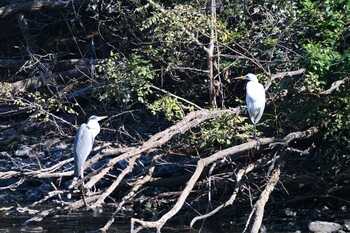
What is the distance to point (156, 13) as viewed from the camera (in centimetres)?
1116

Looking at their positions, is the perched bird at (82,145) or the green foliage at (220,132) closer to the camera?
the perched bird at (82,145)

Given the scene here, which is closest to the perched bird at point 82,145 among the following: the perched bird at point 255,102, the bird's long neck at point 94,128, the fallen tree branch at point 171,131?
the bird's long neck at point 94,128

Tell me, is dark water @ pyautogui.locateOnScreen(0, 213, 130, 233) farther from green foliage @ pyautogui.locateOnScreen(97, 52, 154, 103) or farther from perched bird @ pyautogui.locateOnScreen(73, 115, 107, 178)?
green foliage @ pyautogui.locateOnScreen(97, 52, 154, 103)

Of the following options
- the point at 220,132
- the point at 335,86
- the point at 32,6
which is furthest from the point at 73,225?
the point at 32,6

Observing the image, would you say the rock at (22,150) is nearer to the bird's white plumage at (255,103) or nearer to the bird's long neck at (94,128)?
the bird's long neck at (94,128)

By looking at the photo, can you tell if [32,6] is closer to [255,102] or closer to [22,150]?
[22,150]

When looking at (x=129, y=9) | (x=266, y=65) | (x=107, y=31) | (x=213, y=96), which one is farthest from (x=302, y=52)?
(x=107, y=31)

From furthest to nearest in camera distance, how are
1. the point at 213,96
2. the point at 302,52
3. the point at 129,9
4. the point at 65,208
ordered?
the point at 129,9 → the point at 213,96 → the point at 302,52 → the point at 65,208

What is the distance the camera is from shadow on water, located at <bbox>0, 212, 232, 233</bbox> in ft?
34.3

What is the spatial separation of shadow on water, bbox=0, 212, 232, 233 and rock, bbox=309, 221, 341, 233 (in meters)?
1.21

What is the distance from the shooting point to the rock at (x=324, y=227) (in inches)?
393

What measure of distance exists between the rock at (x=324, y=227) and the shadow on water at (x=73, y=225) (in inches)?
47.6

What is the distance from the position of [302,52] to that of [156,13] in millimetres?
2212

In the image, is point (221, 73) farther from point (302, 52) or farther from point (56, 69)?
point (56, 69)
